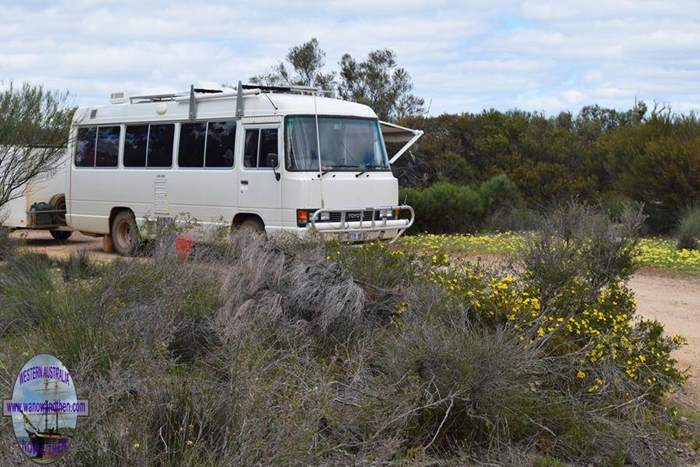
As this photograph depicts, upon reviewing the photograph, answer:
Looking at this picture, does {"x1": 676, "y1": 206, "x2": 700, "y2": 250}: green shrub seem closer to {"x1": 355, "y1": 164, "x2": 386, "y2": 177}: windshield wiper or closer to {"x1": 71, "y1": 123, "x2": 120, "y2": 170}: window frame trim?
{"x1": 355, "y1": 164, "x2": 386, "y2": 177}: windshield wiper

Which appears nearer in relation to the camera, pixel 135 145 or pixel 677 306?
pixel 677 306

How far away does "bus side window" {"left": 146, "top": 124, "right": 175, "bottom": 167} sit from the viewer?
15.3 metres

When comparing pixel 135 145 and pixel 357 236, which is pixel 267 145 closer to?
pixel 357 236

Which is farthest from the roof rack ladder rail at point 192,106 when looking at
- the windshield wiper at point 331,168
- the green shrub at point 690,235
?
the green shrub at point 690,235

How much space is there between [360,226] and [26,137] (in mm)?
5458

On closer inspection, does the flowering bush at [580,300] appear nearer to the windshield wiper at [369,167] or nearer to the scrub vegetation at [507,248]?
the scrub vegetation at [507,248]

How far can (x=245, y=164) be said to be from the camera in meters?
13.9

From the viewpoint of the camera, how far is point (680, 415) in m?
6.86

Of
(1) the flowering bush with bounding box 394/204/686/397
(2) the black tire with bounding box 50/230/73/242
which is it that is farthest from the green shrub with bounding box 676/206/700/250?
(2) the black tire with bounding box 50/230/73/242

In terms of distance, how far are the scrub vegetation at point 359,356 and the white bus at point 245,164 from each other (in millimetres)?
4785

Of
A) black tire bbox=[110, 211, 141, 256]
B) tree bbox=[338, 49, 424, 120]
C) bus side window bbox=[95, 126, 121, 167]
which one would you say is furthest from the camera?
tree bbox=[338, 49, 424, 120]

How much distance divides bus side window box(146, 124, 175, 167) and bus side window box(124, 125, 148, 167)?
0.46 feet

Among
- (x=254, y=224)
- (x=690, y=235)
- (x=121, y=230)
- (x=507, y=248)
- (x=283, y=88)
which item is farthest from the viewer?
(x=690, y=235)

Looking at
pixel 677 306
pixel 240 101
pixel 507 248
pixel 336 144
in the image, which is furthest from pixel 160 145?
pixel 677 306
